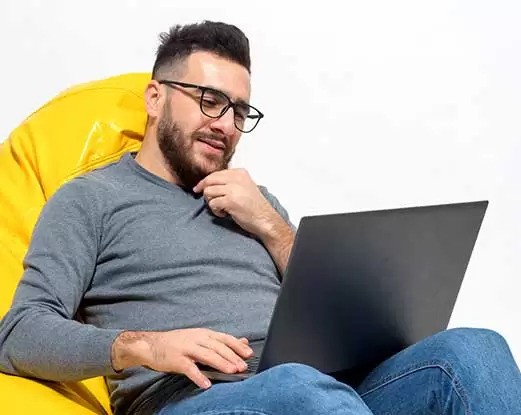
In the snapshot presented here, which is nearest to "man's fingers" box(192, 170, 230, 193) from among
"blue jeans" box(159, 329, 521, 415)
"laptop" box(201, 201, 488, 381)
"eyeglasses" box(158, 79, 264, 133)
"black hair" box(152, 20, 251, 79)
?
"eyeglasses" box(158, 79, 264, 133)

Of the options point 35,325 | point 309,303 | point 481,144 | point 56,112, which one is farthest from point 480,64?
point 35,325

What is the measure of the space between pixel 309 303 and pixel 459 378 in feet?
0.93

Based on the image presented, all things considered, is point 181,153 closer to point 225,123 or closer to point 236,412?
point 225,123

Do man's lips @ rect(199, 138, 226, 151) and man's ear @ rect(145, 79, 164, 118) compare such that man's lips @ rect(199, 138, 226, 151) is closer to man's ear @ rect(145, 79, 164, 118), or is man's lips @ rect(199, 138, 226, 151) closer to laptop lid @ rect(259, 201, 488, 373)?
man's ear @ rect(145, 79, 164, 118)

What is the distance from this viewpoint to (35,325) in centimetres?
145

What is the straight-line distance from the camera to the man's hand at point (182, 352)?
53.4 inches

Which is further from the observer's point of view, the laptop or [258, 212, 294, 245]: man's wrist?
[258, 212, 294, 245]: man's wrist

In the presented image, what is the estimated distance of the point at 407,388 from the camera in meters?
1.56

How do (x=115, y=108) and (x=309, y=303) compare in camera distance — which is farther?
(x=115, y=108)

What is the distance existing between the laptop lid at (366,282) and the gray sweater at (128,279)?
179 mm


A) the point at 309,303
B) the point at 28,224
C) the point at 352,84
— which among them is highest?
the point at 352,84

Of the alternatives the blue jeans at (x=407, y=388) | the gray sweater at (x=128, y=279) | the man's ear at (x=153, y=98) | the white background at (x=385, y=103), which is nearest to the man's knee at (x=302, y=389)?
the blue jeans at (x=407, y=388)

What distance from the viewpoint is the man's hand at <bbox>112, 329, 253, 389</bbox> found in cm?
136

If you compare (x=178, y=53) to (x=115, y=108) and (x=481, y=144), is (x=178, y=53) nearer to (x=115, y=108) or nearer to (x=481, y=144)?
(x=115, y=108)
